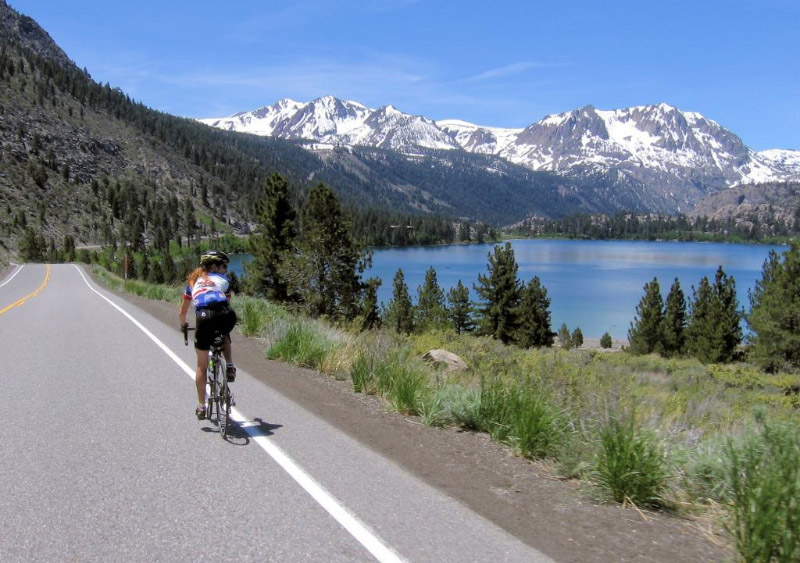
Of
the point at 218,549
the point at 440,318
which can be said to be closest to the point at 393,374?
the point at 218,549

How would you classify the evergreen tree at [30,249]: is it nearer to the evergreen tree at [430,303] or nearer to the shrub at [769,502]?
the evergreen tree at [430,303]

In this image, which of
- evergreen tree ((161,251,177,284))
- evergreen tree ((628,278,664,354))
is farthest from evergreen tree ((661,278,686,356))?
evergreen tree ((161,251,177,284))

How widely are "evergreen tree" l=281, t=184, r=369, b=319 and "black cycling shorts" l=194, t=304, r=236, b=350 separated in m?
27.6

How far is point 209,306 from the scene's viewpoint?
21.5 ft

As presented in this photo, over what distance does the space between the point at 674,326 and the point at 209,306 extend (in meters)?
71.3

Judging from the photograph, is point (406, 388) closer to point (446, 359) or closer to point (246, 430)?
point (246, 430)

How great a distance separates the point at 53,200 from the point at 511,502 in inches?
5830

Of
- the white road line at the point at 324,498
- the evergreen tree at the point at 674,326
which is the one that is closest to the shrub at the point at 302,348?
the white road line at the point at 324,498

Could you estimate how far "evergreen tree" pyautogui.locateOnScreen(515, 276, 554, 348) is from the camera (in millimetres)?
60469

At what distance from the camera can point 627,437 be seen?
503 centimetres

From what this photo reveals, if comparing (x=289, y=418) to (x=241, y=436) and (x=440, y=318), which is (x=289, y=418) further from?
(x=440, y=318)

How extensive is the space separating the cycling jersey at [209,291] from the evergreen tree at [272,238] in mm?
37563

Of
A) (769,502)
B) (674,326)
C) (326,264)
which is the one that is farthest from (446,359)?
(674,326)

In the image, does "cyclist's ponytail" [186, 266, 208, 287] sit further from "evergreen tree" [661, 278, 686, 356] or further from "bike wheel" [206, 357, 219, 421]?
"evergreen tree" [661, 278, 686, 356]
